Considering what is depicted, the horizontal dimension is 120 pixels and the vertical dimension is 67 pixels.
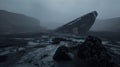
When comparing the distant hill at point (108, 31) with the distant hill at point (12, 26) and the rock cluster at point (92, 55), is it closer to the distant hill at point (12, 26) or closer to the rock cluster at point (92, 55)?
the rock cluster at point (92, 55)

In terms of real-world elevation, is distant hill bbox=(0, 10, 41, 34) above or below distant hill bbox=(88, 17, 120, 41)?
above

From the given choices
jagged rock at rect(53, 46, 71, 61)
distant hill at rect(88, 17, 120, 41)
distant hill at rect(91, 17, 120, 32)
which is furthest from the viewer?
distant hill at rect(91, 17, 120, 32)

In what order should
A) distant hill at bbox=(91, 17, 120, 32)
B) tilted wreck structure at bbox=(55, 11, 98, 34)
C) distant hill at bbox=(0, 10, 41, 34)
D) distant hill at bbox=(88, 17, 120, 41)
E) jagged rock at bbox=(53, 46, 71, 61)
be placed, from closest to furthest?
jagged rock at bbox=(53, 46, 71, 61)
distant hill at bbox=(88, 17, 120, 41)
tilted wreck structure at bbox=(55, 11, 98, 34)
distant hill at bbox=(0, 10, 41, 34)
distant hill at bbox=(91, 17, 120, 32)

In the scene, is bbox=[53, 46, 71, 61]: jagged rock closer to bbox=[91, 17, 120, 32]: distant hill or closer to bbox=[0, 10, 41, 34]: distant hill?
bbox=[0, 10, 41, 34]: distant hill

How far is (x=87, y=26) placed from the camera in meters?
27.0

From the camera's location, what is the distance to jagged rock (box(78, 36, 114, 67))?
298 inches

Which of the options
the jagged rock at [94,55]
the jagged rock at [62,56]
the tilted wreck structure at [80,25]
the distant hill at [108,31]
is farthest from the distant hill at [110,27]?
the jagged rock at [62,56]

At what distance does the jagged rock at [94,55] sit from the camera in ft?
24.8

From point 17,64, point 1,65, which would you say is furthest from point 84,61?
point 1,65

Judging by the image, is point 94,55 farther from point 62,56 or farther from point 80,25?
point 80,25

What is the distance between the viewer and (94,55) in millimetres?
8203

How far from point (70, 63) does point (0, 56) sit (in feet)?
15.3

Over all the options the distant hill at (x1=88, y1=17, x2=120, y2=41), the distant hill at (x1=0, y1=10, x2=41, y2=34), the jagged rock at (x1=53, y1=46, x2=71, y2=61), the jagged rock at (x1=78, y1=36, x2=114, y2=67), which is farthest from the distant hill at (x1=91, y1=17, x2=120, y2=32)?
the jagged rock at (x1=53, y1=46, x2=71, y2=61)

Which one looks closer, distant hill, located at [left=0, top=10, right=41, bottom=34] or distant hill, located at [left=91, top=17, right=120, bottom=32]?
distant hill, located at [left=0, top=10, right=41, bottom=34]
